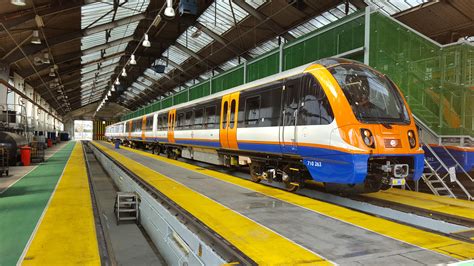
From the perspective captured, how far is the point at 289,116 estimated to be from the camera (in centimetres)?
623

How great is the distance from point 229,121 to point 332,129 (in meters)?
4.05

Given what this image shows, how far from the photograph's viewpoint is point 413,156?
17.6ft

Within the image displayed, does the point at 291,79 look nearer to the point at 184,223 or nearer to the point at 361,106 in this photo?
the point at 361,106

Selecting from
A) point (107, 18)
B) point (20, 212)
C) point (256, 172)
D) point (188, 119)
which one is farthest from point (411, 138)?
point (107, 18)

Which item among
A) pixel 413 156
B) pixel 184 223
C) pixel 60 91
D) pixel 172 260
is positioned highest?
pixel 60 91

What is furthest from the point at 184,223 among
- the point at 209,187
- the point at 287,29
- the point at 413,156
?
the point at 287,29

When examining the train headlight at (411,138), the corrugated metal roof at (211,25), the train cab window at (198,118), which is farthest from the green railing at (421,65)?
the corrugated metal roof at (211,25)

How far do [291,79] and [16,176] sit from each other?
998cm

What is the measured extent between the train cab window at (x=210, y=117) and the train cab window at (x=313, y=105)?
4324mm

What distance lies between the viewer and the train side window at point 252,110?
749 cm

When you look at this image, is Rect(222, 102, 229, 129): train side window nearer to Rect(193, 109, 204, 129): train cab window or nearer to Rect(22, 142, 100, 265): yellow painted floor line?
Rect(193, 109, 204, 129): train cab window

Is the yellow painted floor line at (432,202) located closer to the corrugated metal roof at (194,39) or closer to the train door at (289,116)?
the train door at (289,116)

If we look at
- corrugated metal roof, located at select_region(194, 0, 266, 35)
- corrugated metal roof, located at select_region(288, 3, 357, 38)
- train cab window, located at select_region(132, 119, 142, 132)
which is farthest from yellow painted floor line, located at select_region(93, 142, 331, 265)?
train cab window, located at select_region(132, 119, 142, 132)

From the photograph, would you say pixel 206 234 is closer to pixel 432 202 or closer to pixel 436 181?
pixel 432 202
